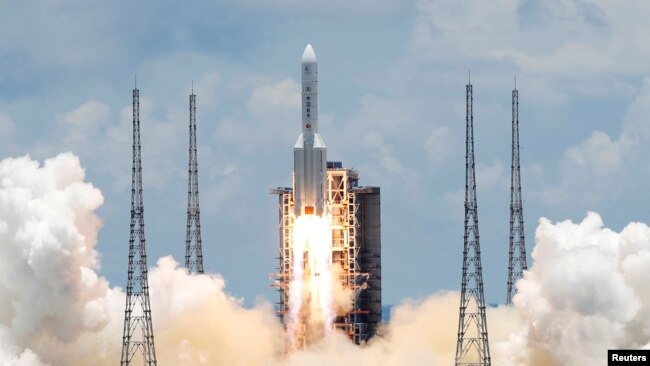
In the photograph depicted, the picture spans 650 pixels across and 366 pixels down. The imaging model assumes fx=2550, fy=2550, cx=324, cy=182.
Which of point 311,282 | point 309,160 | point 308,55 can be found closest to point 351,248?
point 311,282

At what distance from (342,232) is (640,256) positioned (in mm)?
16967

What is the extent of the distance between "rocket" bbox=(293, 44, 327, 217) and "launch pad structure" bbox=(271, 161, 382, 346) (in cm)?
159

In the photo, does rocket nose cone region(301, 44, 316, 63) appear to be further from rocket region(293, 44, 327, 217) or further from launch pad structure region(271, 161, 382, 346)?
launch pad structure region(271, 161, 382, 346)

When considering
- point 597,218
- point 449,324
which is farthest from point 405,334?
point 597,218

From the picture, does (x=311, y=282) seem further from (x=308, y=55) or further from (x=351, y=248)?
(x=308, y=55)

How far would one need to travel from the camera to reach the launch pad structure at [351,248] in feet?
458

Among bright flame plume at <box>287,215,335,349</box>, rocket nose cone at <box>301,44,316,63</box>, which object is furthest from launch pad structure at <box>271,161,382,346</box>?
rocket nose cone at <box>301,44,316,63</box>

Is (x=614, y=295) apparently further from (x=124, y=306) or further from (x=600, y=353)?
(x=124, y=306)

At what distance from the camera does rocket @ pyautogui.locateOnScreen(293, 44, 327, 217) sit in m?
137

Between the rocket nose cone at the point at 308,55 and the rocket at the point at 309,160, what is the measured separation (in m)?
0.55

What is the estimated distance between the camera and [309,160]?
13675cm

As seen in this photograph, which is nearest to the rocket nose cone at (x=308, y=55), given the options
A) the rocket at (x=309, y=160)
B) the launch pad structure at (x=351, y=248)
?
the rocket at (x=309, y=160)

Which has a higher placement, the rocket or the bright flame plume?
the rocket

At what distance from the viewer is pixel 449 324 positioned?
145875mm
